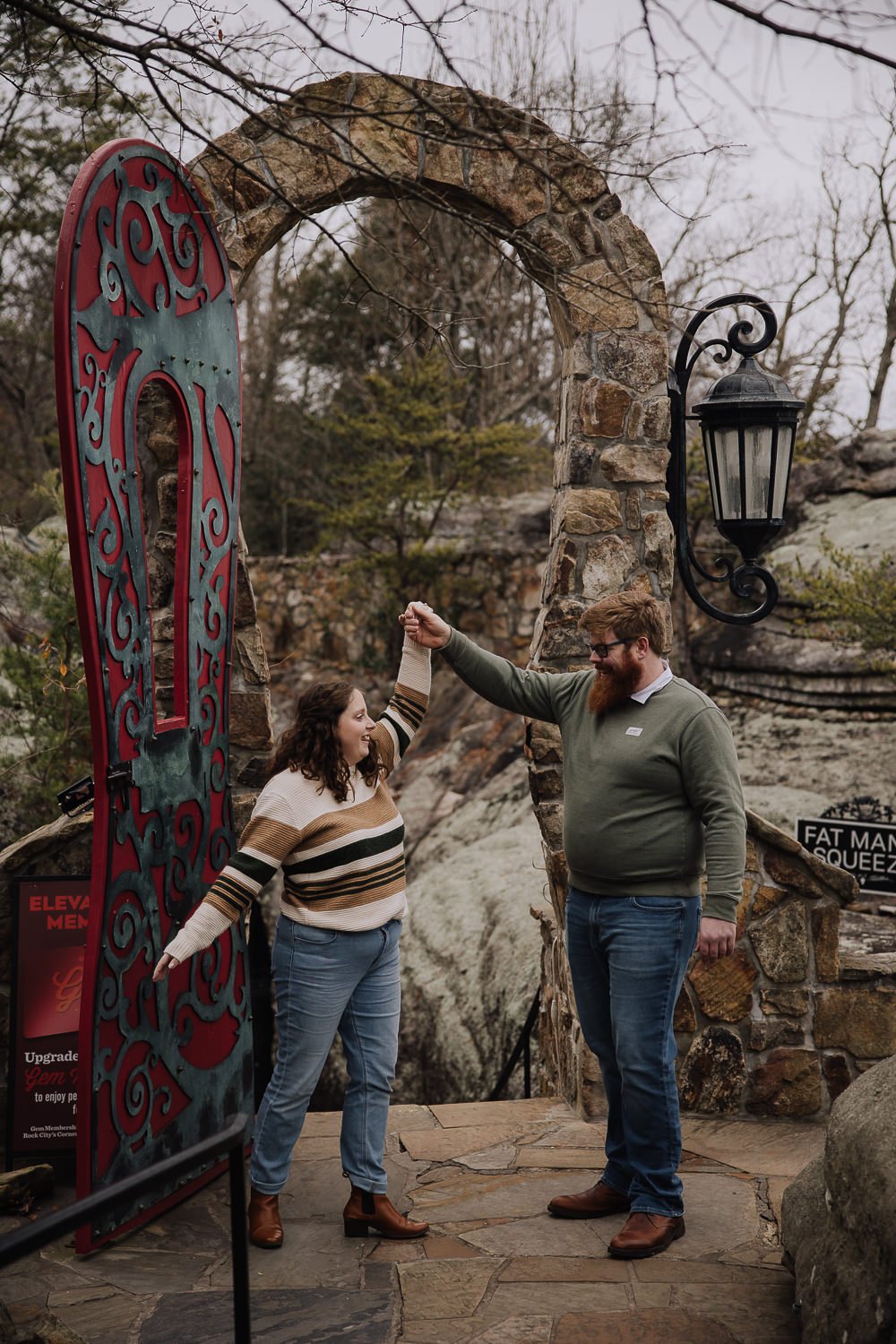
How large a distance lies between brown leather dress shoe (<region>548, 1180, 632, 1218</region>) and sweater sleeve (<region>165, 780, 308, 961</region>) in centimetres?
130

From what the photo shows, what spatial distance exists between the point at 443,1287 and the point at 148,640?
1.91m

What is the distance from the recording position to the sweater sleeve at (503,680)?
3.74m

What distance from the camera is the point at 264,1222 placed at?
3.46 m

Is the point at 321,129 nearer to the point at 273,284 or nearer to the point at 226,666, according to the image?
the point at 226,666

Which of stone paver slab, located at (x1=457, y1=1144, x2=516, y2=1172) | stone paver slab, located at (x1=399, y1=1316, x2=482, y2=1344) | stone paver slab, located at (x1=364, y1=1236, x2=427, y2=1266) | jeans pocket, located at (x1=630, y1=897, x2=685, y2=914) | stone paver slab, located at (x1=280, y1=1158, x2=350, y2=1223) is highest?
jeans pocket, located at (x1=630, y1=897, x2=685, y2=914)

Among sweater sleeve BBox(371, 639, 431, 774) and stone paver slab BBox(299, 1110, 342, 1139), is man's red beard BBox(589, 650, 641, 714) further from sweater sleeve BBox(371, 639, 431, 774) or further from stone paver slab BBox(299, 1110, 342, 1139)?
stone paver slab BBox(299, 1110, 342, 1139)

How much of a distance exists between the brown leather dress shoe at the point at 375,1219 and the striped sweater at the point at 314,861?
80cm

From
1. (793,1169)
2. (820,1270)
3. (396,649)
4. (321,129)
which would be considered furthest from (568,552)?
(396,649)

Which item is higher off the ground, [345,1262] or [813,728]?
[813,728]

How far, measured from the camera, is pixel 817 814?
8.30 meters

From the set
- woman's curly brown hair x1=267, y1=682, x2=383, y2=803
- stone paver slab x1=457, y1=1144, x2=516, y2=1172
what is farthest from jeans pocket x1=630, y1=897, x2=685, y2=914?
stone paver slab x1=457, y1=1144, x2=516, y2=1172

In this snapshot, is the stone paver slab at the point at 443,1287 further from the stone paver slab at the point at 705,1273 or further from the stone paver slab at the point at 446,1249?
the stone paver slab at the point at 705,1273

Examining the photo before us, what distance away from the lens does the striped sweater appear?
10.8 feet

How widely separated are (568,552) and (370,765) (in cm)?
147
